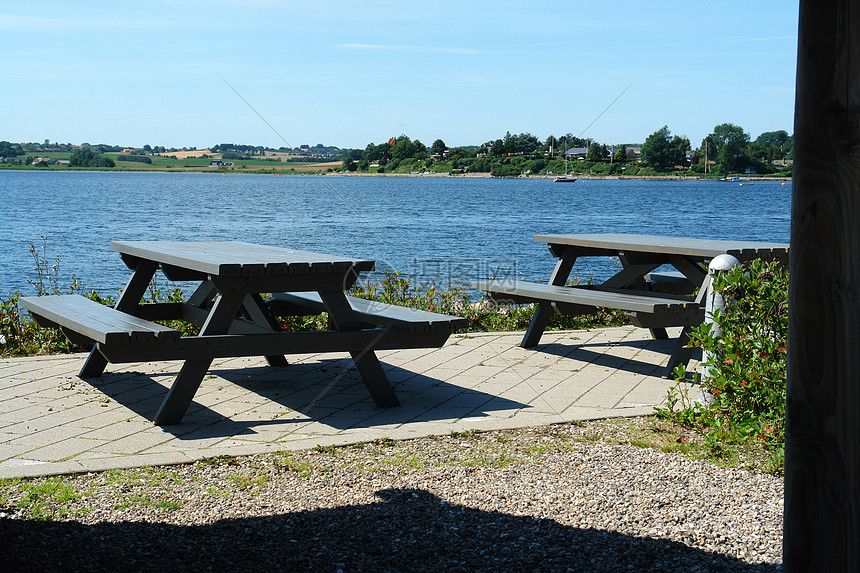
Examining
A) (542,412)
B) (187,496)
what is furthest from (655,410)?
(187,496)

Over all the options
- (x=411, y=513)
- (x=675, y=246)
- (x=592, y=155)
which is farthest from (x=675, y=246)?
(x=592, y=155)

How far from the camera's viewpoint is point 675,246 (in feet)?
19.5

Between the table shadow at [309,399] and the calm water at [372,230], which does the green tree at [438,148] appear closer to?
the calm water at [372,230]

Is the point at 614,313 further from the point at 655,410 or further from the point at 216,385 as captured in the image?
the point at 216,385

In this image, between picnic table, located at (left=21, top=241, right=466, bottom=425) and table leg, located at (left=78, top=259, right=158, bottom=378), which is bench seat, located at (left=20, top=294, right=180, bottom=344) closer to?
picnic table, located at (left=21, top=241, right=466, bottom=425)

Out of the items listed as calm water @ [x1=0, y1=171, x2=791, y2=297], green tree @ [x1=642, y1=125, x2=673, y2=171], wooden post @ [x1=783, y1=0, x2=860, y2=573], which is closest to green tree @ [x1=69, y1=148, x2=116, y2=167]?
calm water @ [x1=0, y1=171, x2=791, y2=297]

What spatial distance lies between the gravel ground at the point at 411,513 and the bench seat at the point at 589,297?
66.7 inches

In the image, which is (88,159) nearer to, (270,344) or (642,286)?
(642,286)

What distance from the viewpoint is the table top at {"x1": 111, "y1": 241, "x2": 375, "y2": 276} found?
14.3 ft

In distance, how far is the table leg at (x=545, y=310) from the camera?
6.78m

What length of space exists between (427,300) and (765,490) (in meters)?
5.40

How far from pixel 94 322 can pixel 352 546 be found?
2.40m

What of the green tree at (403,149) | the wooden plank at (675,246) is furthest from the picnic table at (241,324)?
the green tree at (403,149)

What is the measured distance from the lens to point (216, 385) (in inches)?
219
